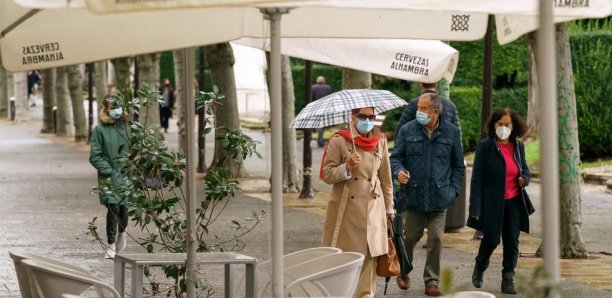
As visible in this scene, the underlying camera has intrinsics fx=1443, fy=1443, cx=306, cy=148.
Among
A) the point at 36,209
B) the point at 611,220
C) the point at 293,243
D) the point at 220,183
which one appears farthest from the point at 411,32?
the point at 36,209

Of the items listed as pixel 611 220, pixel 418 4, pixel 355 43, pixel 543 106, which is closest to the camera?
pixel 543 106

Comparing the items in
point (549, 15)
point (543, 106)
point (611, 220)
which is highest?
point (549, 15)

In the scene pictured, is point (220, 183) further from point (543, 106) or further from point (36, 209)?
point (36, 209)

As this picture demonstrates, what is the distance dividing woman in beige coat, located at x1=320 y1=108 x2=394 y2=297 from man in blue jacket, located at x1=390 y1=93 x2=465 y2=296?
99 centimetres

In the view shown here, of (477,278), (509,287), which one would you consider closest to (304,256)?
(509,287)

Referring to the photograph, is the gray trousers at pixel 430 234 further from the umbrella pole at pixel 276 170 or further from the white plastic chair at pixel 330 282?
the umbrella pole at pixel 276 170

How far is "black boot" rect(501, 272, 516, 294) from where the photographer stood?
11984 millimetres

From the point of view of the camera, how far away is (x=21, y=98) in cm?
5762

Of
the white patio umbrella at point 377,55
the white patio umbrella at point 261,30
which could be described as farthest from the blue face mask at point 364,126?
the white patio umbrella at point 261,30

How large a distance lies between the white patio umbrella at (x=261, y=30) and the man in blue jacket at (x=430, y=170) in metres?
3.34

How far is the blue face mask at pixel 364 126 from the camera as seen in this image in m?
10.7

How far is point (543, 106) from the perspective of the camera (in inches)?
211

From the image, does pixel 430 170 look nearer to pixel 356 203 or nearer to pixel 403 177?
pixel 403 177

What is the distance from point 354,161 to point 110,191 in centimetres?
179
